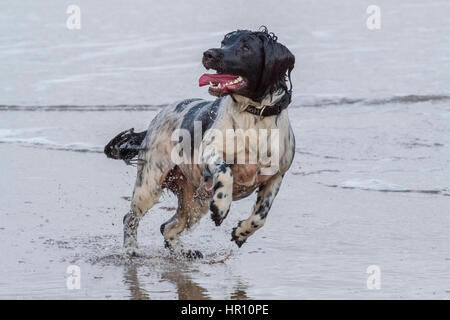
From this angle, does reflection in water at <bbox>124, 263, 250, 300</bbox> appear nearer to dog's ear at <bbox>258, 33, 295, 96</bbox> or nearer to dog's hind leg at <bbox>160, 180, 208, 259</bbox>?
dog's hind leg at <bbox>160, 180, 208, 259</bbox>

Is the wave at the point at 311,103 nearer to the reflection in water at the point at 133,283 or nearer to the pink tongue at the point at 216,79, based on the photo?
the reflection in water at the point at 133,283

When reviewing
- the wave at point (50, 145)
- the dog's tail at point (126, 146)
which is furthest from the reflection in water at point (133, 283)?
the wave at point (50, 145)

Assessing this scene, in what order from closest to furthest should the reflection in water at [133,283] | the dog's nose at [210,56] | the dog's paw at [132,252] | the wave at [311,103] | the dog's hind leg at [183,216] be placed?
the reflection in water at [133,283]
the dog's nose at [210,56]
the dog's paw at [132,252]
the dog's hind leg at [183,216]
the wave at [311,103]

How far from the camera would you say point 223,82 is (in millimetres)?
6195

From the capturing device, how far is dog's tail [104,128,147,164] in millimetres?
7523

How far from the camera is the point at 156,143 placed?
7168 mm

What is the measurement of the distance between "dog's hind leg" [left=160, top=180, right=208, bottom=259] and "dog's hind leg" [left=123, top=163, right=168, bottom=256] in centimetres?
22

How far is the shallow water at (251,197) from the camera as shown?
647 cm

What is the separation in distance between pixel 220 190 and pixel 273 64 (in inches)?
31.6

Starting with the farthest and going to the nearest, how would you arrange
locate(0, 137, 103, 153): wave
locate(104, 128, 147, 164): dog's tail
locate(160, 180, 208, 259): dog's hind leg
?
locate(0, 137, 103, 153): wave, locate(104, 128, 147, 164): dog's tail, locate(160, 180, 208, 259): dog's hind leg

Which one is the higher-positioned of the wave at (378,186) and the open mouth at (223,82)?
the open mouth at (223,82)

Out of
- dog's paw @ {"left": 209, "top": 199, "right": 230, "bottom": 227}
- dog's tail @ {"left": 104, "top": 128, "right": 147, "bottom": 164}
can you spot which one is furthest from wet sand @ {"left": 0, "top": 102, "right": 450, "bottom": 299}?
dog's tail @ {"left": 104, "top": 128, "right": 147, "bottom": 164}

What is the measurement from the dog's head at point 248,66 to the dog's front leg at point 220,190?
1.45 feet
